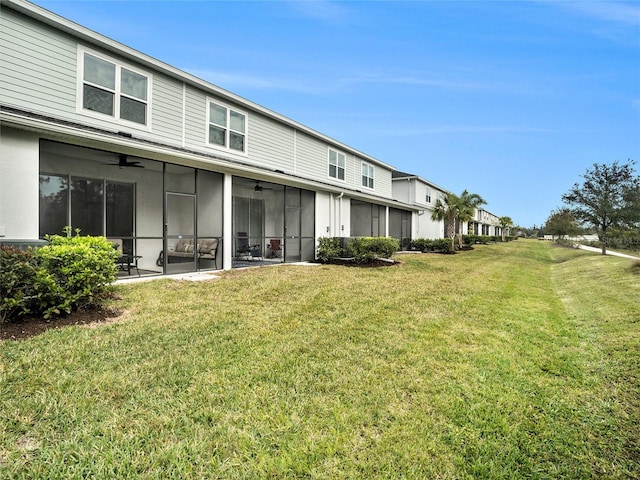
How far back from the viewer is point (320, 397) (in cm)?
298

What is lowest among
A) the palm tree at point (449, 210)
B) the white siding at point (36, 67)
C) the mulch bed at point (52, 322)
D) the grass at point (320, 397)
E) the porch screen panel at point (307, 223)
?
the grass at point (320, 397)

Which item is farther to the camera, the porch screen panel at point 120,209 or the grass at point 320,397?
the porch screen panel at point 120,209

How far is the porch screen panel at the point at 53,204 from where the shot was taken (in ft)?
29.3

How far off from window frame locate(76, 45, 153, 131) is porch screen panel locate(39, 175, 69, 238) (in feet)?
7.41

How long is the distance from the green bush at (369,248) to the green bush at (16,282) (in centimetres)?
1044

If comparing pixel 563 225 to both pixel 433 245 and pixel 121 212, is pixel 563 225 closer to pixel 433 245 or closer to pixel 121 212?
pixel 433 245

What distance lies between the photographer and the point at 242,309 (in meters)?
5.92

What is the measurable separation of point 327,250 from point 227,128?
6.23 m

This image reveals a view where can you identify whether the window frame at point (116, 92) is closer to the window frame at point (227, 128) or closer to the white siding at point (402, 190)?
the window frame at point (227, 128)

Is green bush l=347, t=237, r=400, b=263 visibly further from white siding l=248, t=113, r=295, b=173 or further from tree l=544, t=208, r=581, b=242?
tree l=544, t=208, r=581, b=242

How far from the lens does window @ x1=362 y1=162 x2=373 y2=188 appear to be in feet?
67.7

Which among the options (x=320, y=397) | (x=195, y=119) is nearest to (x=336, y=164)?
(x=195, y=119)

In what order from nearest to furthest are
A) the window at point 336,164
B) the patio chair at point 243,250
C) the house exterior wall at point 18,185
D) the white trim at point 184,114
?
the house exterior wall at point 18,185
the white trim at point 184,114
the patio chair at point 243,250
the window at point 336,164

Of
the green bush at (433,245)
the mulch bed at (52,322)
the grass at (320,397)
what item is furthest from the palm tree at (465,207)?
the mulch bed at (52,322)
